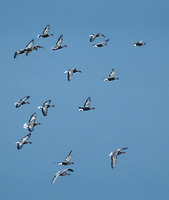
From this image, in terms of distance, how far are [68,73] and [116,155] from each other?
9.58 metres

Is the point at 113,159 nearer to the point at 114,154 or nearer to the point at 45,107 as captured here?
the point at 114,154

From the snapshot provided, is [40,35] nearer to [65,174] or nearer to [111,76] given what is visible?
[111,76]

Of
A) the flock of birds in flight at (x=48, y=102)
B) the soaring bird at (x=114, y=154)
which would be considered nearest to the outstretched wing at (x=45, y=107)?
the flock of birds in flight at (x=48, y=102)

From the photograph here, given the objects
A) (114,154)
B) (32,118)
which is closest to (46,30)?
(32,118)

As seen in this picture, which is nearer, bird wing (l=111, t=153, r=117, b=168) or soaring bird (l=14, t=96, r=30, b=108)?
bird wing (l=111, t=153, r=117, b=168)

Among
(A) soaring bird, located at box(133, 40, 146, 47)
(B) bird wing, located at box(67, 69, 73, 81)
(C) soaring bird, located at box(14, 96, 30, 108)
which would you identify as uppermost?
(A) soaring bird, located at box(133, 40, 146, 47)

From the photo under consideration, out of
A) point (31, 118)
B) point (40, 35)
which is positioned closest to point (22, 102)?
point (31, 118)

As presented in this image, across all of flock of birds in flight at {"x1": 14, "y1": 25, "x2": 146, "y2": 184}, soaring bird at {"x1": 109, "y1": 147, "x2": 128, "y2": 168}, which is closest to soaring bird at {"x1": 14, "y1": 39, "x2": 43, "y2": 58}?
flock of birds in flight at {"x1": 14, "y1": 25, "x2": 146, "y2": 184}

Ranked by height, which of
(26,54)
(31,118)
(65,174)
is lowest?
(65,174)

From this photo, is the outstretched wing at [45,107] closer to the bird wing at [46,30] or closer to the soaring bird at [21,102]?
the soaring bird at [21,102]

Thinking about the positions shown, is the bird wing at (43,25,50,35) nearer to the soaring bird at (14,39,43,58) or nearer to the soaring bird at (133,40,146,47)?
the soaring bird at (14,39,43,58)

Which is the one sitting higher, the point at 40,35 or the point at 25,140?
the point at 40,35

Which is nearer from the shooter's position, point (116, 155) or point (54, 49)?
point (116, 155)

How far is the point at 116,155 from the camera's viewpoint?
78.7 metres
